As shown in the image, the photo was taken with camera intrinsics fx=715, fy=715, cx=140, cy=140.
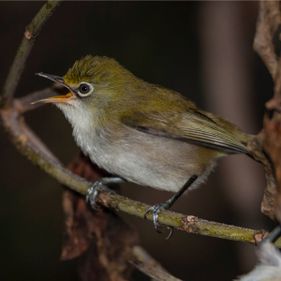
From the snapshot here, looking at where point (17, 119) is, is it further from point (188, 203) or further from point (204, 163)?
point (188, 203)

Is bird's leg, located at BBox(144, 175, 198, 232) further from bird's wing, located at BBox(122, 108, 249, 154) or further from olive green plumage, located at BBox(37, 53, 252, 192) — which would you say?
bird's wing, located at BBox(122, 108, 249, 154)

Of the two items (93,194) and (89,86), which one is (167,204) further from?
(89,86)

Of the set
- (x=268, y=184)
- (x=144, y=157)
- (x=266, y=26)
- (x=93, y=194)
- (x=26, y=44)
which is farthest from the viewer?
(x=144, y=157)

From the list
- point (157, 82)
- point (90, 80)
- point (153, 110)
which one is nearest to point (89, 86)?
point (90, 80)

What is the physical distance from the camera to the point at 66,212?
4.71 metres

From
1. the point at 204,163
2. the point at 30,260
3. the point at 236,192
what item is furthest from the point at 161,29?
the point at 204,163

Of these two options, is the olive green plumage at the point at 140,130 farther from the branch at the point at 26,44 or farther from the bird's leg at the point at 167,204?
the branch at the point at 26,44

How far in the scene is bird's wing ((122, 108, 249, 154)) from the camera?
4.63 meters

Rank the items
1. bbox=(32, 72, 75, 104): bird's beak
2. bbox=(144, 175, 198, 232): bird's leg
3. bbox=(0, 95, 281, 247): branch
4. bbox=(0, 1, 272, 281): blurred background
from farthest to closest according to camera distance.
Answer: bbox=(0, 1, 272, 281): blurred background
bbox=(32, 72, 75, 104): bird's beak
bbox=(144, 175, 198, 232): bird's leg
bbox=(0, 95, 281, 247): branch

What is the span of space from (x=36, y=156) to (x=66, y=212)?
421 mm

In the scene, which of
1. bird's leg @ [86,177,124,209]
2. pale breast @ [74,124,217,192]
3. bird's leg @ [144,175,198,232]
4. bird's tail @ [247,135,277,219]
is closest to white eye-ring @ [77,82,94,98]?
pale breast @ [74,124,217,192]

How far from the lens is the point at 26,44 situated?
14.2 feet

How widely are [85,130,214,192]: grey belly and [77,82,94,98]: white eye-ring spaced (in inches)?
13.6

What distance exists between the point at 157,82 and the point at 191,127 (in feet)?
10.8
